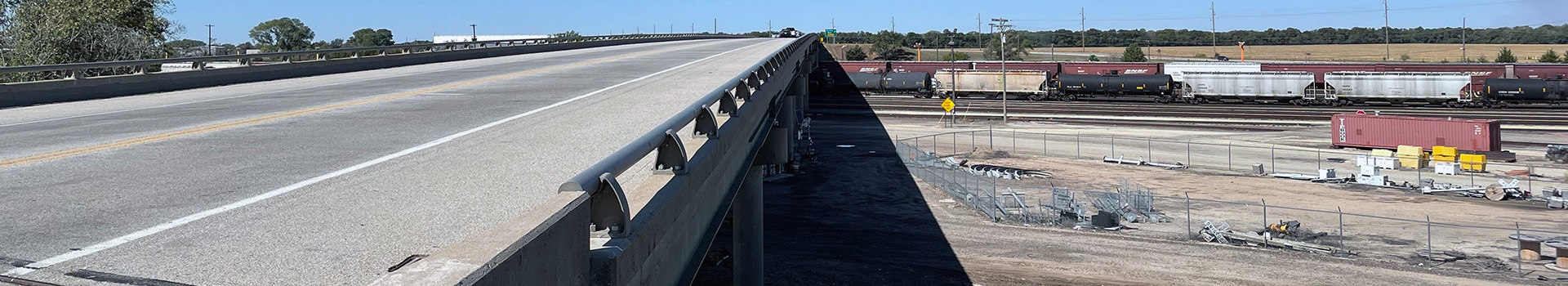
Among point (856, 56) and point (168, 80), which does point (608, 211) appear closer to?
point (168, 80)

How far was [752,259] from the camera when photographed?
11.9 meters

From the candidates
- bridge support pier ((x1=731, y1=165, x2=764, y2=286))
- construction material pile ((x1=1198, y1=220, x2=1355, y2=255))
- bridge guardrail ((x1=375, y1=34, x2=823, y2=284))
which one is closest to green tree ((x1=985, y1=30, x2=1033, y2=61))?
construction material pile ((x1=1198, y1=220, x2=1355, y2=255))

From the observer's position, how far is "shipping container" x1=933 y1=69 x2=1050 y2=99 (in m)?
78.2

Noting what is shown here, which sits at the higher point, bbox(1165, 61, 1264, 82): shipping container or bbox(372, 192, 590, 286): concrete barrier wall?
bbox(1165, 61, 1264, 82): shipping container

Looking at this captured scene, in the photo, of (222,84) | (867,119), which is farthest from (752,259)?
(867,119)

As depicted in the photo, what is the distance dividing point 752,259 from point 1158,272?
13492 millimetres

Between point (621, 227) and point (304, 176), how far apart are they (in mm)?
5027

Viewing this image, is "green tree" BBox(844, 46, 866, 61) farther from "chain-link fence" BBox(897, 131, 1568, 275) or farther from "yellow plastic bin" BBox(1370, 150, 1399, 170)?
"yellow plastic bin" BBox(1370, 150, 1399, 170)

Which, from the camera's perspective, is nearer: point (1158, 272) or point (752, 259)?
point (752, 259)

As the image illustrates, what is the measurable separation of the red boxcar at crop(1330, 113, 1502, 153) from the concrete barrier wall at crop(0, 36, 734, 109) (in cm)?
4038

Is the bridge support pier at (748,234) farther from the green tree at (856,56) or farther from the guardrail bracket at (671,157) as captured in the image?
the green tree at (856,56)

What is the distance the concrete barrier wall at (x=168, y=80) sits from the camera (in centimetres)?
1984

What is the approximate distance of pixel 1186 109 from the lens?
2724 inches

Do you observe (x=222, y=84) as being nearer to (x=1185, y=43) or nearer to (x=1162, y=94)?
(x=1162, y=94)
